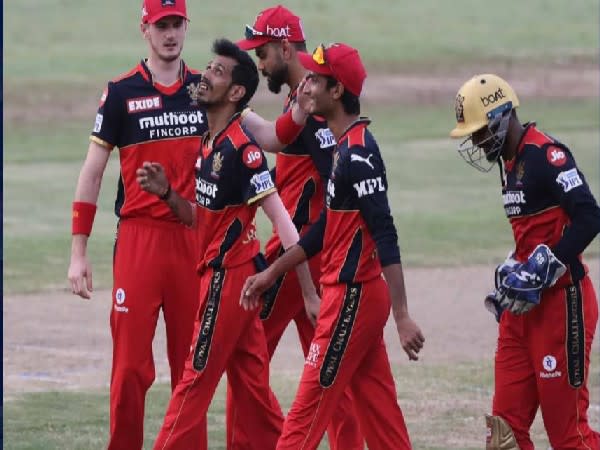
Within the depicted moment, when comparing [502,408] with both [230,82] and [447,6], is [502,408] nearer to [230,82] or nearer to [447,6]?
[230,82]

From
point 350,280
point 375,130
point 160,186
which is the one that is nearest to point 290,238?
point 350,280

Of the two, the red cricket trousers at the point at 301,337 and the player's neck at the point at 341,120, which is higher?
the player's neck at the point at 341,120

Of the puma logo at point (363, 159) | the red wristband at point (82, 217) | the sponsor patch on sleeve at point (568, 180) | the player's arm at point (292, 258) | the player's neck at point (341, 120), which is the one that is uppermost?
the player's neck at point (341, 120)

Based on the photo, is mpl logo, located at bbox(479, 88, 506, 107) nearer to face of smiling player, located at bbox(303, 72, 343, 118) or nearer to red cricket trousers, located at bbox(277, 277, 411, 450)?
face of smiling player, located at bbox(303, 72, 343, 118)

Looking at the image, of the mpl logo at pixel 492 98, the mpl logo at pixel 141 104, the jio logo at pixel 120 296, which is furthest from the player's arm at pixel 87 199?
the mpl logo at pixel 492 98

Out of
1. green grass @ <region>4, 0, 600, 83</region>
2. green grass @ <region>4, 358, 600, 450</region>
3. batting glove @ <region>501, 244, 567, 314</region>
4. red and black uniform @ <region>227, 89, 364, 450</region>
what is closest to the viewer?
batting glove @ <region>501, 244, 567, 314</region>

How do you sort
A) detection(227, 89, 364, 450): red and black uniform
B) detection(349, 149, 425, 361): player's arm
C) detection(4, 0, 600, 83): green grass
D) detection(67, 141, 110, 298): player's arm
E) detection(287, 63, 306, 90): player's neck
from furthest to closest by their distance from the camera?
detection(4, 0, 600, 83): green grass → detection(287, 63, 306, 90): player's neck → detection(227, 89, 364, 450): red and black uniform → detection(67, 141, 110, 298): player's arm → detection(349, 149, 425, 361): player's arm

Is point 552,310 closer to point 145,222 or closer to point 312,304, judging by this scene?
point 312,304

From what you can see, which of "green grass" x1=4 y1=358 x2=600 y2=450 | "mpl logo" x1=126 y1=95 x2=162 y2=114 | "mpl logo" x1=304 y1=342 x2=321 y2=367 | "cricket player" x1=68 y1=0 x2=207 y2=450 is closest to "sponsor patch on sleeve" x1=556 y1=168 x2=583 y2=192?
"mpl logo" x1=304 y1=342 x2=321 y2=367

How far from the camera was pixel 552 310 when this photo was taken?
8031 mm

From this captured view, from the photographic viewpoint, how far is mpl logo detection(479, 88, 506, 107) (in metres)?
8.02

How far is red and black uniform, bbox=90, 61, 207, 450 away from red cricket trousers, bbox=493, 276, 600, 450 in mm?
1702

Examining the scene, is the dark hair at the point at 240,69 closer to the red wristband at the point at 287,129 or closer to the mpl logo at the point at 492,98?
the red wristband at the point at 287,129

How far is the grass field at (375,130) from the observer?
37.1 ft
